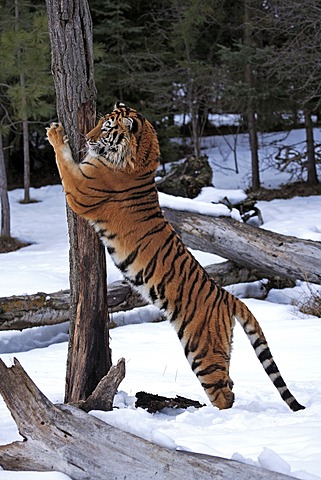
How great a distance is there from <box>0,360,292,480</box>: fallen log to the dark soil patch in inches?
403

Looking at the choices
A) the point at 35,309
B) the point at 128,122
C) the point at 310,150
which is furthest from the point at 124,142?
the point at 310,150

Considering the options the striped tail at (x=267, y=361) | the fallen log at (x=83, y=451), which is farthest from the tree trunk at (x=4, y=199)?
the fallen log at (x=83, y=451)

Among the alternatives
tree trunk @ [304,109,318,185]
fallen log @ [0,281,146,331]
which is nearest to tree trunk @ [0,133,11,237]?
fallen log @ [0,281,146,331]

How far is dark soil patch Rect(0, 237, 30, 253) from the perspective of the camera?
1304cm

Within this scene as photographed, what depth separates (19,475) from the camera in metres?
2.84

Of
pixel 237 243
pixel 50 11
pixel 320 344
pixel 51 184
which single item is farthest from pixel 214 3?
pixel 50 11

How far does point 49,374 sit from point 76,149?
218 cm

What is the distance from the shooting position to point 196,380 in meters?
5.61

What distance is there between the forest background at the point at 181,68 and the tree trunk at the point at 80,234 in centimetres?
807

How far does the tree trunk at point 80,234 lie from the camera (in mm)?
4086

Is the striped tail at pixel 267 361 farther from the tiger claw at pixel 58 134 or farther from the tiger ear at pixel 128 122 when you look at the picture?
the tiger claw at pixel 58 134

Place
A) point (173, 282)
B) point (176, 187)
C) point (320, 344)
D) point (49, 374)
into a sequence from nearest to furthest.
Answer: point (173, 282), point (49, 374), point (320, 344), point (176, 187)

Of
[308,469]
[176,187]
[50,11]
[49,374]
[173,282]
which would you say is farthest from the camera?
[176,187]

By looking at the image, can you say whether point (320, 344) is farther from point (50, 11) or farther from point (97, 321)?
point (50, 11)
